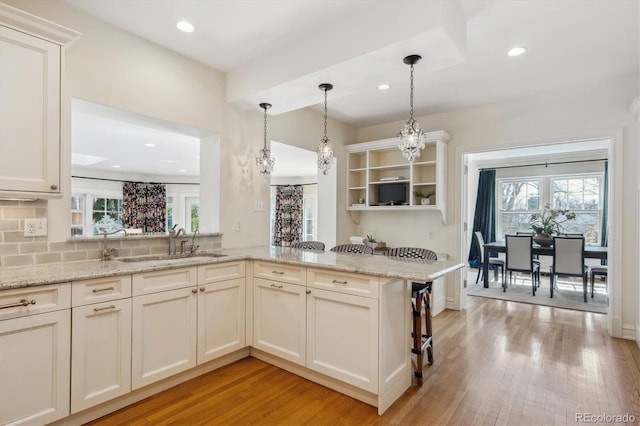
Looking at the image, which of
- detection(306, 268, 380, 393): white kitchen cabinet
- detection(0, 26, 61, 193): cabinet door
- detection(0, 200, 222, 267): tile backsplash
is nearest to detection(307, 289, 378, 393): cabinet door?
detection(306, 268, 380, 393): white kitchen cabinet

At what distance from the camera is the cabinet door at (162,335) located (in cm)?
216

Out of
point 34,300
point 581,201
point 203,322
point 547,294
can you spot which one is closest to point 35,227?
point 34,300

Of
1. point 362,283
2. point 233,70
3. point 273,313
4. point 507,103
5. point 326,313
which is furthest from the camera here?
point 507,103

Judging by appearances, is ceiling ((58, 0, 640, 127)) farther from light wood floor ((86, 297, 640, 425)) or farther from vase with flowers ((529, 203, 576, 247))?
vase with flowers ((529, 203, 576, 247))

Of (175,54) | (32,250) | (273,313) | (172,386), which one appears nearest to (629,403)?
(273,313)

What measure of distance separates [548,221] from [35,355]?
25.3ft

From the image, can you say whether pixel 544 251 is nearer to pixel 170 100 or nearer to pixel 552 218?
pixel 552 218

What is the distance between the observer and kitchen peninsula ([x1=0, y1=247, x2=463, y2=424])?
A: 5.98 ft

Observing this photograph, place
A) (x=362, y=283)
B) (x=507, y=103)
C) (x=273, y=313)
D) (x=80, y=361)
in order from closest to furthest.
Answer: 1. (x=80, y=361)
2. (x=362, y=283)
3. (x=273, y=313)
4. (x=507, y=103)

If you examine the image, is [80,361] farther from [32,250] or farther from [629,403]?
[629,403]

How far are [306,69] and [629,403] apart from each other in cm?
331

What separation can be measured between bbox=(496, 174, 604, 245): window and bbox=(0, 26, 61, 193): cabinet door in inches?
325

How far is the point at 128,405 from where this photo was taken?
2.16 meters

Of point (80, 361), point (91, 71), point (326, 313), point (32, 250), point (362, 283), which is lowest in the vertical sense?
point (80, 361)
